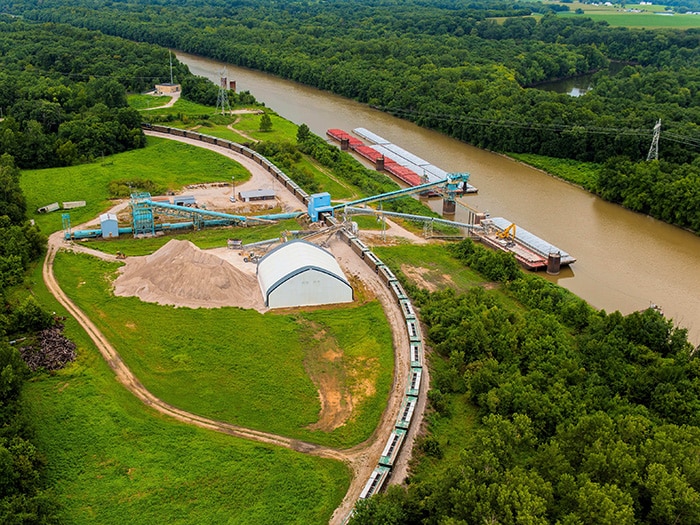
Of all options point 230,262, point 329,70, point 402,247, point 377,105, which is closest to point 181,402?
point 230,262

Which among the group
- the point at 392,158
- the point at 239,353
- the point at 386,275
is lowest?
the point at 239,353

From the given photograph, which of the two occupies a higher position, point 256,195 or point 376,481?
point 256,195

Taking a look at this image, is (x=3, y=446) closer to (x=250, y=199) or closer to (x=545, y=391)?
(x=545, y=391)

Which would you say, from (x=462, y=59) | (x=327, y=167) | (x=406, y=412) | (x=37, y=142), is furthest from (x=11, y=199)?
(x=462, y=59)

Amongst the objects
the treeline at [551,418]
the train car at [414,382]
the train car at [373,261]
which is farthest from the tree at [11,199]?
the train car at [414,382]

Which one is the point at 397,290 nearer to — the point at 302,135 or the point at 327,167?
the point at 327,167

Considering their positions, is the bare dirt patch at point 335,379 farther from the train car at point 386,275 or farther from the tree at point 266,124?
the tree at point 266,124
